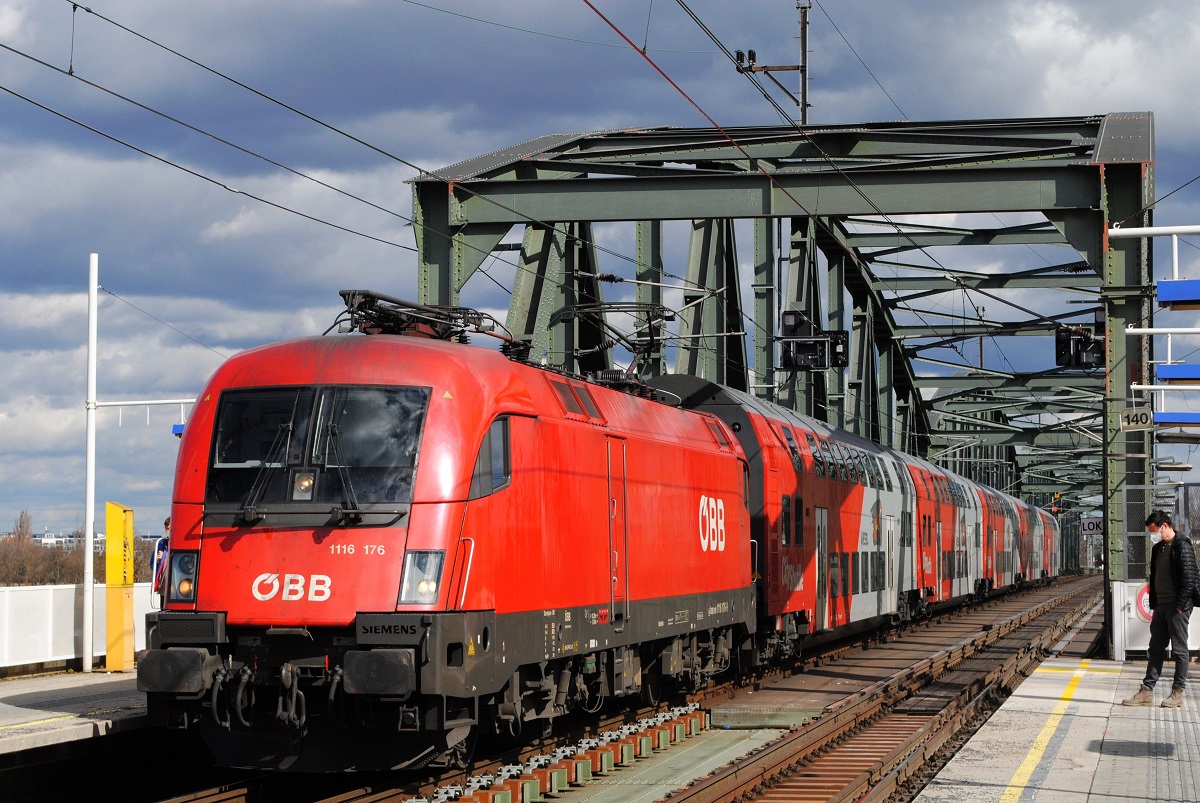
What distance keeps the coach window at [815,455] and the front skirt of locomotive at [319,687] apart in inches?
476

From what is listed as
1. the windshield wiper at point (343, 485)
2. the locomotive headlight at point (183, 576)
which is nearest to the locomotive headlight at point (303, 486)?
the windshield wiper at point (343, 485)

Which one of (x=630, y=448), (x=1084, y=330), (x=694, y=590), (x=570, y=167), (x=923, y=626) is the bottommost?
(x=923, y=626)

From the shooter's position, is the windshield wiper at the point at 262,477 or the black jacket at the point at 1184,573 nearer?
the windshield wiper at the point at 262,477

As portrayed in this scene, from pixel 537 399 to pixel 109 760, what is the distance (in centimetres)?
487

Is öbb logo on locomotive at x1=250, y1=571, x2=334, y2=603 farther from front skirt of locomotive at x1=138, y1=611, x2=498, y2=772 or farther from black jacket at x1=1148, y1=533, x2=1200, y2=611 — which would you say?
black jacket at x1=1148, y1=533, x2=1200, y2=611

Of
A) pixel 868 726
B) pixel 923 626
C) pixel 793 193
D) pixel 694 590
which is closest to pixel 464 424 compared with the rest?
pixel 694 590

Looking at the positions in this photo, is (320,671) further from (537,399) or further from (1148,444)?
(1148,444)

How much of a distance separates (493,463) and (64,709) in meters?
5.22

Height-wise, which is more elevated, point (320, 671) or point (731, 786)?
point (320, 671)

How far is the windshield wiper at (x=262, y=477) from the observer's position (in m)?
10.2

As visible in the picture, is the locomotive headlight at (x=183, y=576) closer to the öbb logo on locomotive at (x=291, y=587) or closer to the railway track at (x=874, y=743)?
the öbb logo on locomotive at (x=291, y=587)

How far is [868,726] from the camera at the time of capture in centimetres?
1522

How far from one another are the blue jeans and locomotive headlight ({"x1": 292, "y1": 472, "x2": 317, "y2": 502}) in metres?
7.86

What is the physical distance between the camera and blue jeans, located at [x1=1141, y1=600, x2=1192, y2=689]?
41.6ft
